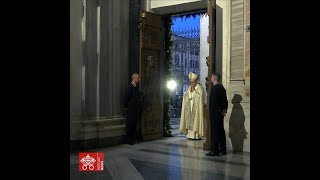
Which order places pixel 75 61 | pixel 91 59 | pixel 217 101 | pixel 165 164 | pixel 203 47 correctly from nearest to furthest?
1. pixel 165 164
2. pixel 217 101
3. pixel 75 61
4. pixel 91 59
5. pixel 203 47

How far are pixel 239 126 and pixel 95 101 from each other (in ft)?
10.2

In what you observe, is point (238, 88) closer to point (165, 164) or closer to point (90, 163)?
point (165, 164)

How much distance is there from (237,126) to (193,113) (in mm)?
2108

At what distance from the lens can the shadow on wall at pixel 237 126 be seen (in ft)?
23.7

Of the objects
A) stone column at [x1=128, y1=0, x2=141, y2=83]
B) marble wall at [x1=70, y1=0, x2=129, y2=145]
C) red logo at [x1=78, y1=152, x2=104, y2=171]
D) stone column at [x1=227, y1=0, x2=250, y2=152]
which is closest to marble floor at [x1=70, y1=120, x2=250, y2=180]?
red logo at [x1=78, y1=152, x2=104, y2=171]

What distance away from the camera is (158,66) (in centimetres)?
917

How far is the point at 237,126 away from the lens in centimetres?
730

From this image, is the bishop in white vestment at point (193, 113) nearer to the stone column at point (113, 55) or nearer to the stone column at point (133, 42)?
the stone column at point (133, 42)

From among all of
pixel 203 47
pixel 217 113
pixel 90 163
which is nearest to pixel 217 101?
pixel 217 113

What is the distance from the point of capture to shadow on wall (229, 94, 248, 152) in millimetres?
7238

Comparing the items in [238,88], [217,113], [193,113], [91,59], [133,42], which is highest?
[133,42]

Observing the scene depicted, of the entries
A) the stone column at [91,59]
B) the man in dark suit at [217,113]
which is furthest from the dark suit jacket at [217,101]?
the stone column at [91,59]
